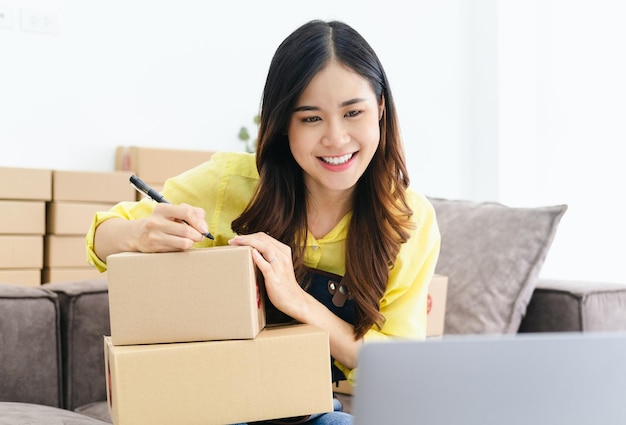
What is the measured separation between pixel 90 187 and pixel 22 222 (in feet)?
0.89

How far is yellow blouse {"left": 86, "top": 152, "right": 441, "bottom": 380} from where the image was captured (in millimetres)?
1536

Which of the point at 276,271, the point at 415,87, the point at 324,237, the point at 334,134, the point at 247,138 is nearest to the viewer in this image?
the point at 276,271

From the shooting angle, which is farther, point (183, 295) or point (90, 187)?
point (90, 187)

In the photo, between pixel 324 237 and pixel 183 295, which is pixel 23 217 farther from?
pixel 183 295

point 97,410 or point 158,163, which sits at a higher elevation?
point 158,163

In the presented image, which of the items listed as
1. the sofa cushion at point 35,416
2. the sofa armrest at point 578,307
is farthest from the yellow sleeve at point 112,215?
the sofa armrest at point 578,307

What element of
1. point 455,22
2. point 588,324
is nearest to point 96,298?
point 588,324

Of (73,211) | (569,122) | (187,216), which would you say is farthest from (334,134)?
(569,122)

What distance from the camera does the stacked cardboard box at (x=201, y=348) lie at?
1.10 metres

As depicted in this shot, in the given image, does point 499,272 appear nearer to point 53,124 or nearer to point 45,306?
point 45,306

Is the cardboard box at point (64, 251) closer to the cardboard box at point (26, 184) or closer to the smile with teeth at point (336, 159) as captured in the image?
the cardboard box at point (26, 184)

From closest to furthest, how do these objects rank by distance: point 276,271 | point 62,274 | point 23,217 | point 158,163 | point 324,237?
point 276,271
point 324,237
point 23,217
point 62,274
point 158,163

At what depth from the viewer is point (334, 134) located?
1404 millimetres

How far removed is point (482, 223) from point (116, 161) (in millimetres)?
1971
